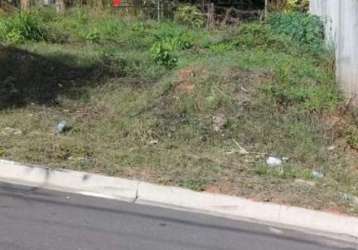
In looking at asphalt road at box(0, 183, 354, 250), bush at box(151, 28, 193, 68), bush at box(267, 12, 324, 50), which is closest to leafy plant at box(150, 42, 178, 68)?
bush at box(151, 28, 193, 68)

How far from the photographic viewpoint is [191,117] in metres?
9.13

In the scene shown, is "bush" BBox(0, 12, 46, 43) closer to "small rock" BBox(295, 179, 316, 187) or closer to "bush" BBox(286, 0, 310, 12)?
"bush" BBox(286, 0, 310, 12)

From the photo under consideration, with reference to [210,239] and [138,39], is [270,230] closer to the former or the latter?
[210,239]

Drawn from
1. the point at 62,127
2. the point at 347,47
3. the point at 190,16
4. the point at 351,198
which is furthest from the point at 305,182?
the point at 190,16

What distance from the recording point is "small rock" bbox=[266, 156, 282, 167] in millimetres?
7824

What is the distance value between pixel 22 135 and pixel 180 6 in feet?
31.9

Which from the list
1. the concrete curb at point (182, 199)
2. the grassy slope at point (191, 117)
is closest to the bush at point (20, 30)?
the grassy slope at point (191, 117)

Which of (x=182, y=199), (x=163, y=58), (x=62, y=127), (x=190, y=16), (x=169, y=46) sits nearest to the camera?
(x=182, y=199)

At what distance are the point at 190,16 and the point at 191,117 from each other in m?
8.14

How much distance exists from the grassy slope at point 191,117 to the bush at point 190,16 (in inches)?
154

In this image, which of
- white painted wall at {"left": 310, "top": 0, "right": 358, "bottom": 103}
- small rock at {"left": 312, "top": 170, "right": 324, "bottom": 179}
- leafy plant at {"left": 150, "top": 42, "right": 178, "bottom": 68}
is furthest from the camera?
leafy plant at {"left": 150, "top": 42, "right": 178, "bottom": 68}

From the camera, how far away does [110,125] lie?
29.1ft

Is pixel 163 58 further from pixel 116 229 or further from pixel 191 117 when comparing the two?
pixel 116 229

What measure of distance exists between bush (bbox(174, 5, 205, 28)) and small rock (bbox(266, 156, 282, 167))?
9.04m
